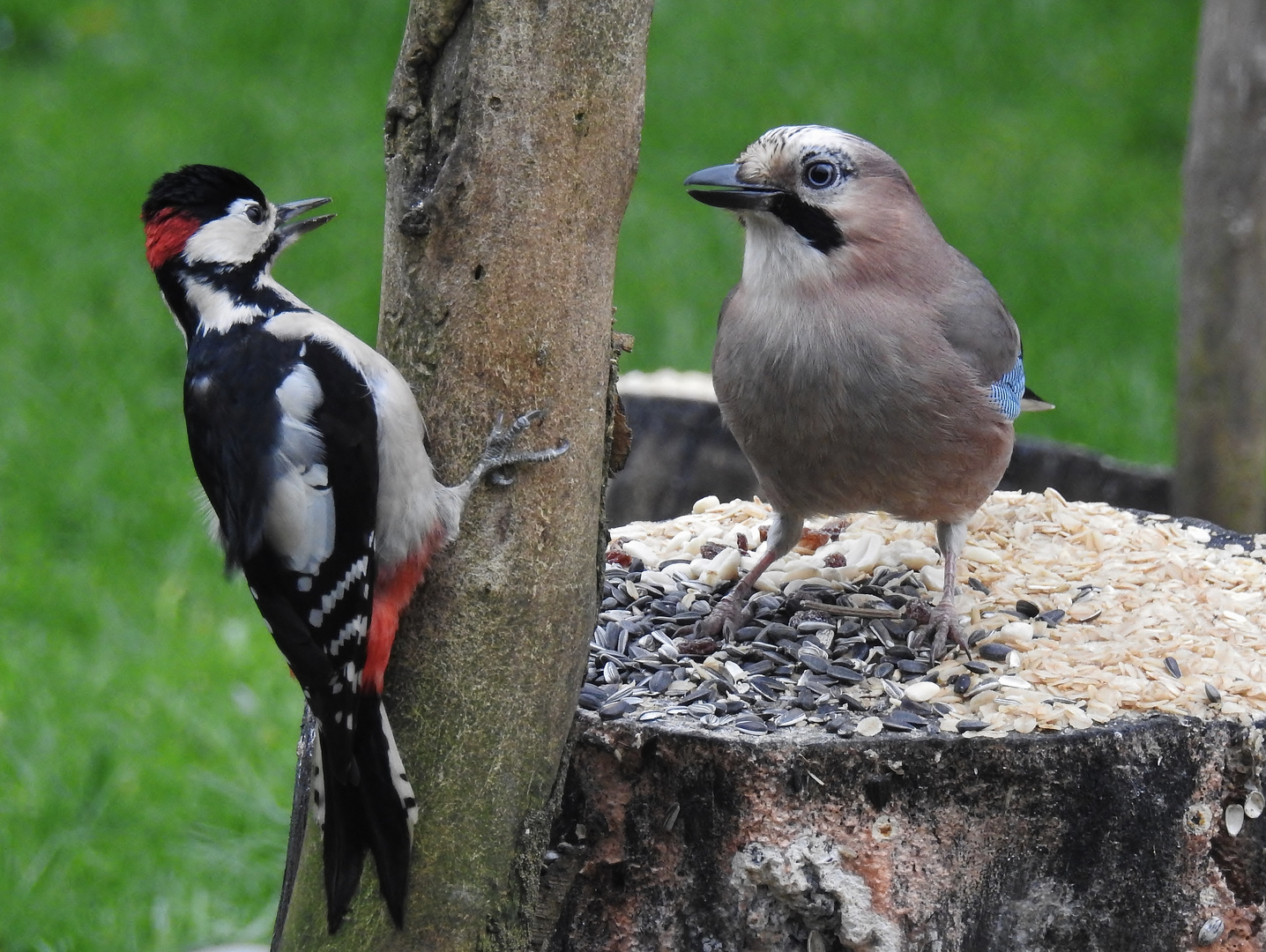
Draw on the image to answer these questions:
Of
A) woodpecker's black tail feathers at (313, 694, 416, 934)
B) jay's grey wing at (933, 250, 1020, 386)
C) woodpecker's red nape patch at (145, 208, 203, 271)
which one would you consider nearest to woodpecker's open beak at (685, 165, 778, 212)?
jay's grey wing at (933, 250, 1020, 386)

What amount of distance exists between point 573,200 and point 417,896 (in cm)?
138

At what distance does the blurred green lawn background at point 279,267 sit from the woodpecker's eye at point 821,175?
3.04 metres

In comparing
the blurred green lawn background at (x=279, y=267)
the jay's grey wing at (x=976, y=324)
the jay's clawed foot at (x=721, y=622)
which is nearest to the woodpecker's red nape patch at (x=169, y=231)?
the jay's clawed foot at (x=721, y=622)

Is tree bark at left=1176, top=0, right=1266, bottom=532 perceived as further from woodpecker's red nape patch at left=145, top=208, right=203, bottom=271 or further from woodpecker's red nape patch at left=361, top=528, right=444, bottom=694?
woodpecker's red nape patch at left=145, top=208, right=203, bottom=271

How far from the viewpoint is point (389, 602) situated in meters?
2.98

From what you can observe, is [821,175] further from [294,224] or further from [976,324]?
[294,224]

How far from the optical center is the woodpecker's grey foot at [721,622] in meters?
3.55

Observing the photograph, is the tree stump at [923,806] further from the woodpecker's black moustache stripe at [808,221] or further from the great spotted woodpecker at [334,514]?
the woodpecker's black moustache stripe at [808,221]

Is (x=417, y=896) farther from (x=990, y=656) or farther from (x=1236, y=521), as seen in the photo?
(x=1236, y=521)

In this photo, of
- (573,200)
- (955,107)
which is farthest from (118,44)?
(573,200)

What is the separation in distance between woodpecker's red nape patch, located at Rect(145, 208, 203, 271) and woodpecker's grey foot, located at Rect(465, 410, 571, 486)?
87cm

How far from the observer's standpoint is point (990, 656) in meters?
3.38

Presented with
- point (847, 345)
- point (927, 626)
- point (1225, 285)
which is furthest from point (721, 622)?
point (1225, 285)

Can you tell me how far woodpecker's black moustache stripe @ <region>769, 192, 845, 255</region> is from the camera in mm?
3416
